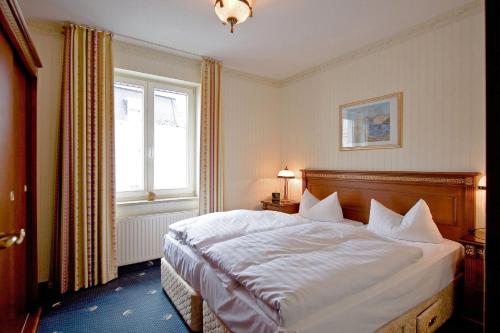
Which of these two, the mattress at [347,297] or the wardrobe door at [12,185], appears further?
the wardrobe door at [12,185]

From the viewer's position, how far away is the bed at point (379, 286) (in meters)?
1.51

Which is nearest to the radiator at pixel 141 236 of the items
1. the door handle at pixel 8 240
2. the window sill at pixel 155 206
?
the window sill at pixel 155 206

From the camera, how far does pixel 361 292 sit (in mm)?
1638

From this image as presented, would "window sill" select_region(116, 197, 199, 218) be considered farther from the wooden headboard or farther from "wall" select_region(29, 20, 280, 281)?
the wooden headboard

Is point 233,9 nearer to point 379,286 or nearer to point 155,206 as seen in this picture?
point 379,286

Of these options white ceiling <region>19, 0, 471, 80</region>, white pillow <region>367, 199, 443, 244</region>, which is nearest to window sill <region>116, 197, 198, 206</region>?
white ceiling <region>19, 0, 471, 80</region>

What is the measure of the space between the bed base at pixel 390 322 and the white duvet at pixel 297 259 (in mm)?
324

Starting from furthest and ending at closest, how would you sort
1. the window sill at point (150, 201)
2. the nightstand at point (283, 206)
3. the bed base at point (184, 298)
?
1. the nightstand at point (283, 206)
2. the window sill at point (150, 201)
3. the bed base at point (184, 298)

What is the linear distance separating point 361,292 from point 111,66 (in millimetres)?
3470

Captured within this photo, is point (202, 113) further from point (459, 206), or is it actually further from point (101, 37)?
point (459, 206)

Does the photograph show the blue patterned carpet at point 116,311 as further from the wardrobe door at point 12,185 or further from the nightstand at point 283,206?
the nightstand at point 283,206

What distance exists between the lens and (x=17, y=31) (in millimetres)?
1647

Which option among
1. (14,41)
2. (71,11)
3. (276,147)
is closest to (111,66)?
(71,11)

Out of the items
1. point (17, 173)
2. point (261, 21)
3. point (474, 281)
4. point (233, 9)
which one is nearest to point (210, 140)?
point (261, 21)
